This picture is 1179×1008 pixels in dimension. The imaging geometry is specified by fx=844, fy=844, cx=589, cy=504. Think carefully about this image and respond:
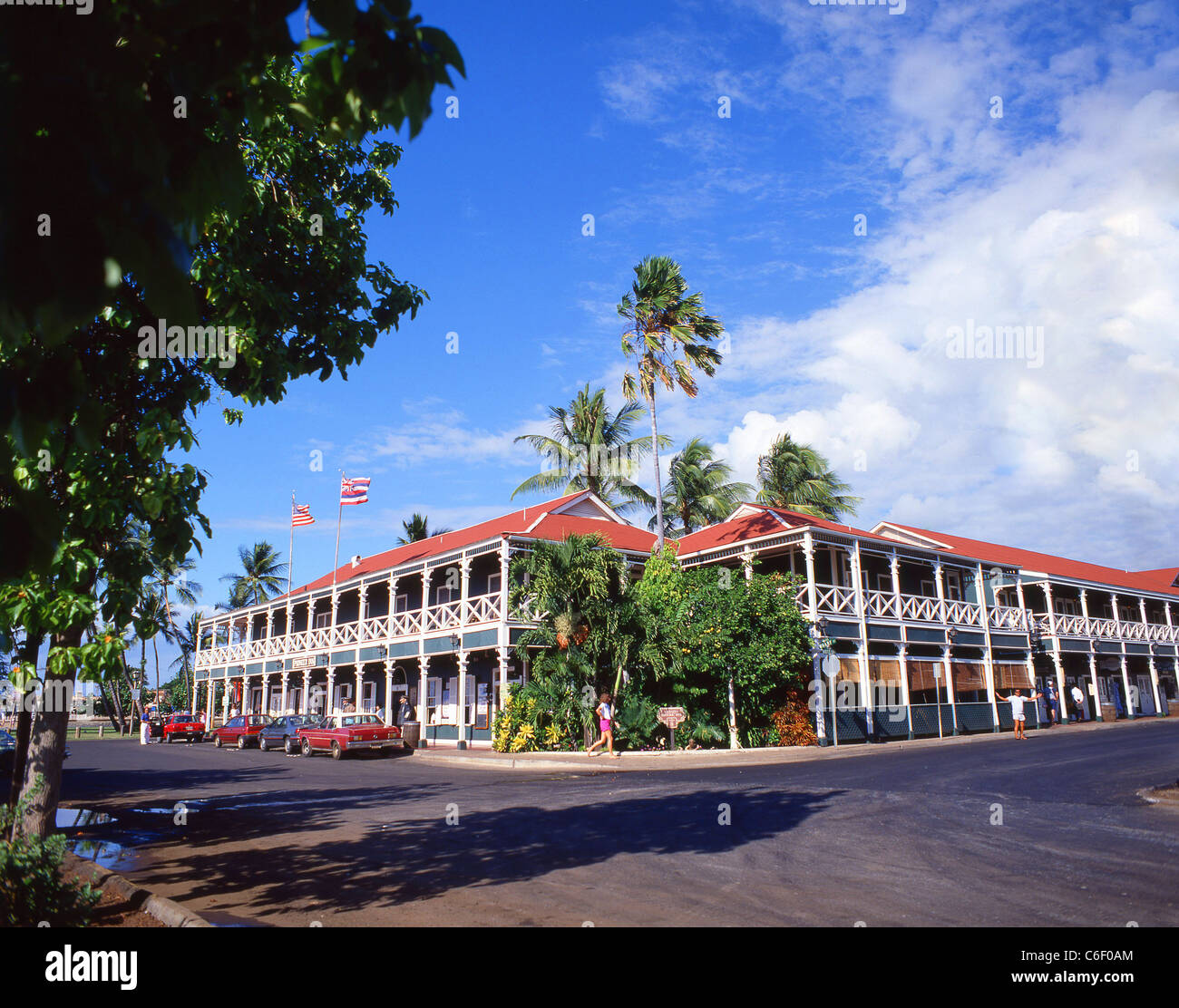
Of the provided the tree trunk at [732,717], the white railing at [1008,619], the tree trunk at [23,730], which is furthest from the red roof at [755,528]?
the tree trunk at [23,730]

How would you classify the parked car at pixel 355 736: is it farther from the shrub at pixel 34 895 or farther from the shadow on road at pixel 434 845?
the shrub at pixel 34 895

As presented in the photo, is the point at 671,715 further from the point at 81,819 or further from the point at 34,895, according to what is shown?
the point at 34,895

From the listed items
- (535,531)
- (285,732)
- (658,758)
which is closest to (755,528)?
(535,531)

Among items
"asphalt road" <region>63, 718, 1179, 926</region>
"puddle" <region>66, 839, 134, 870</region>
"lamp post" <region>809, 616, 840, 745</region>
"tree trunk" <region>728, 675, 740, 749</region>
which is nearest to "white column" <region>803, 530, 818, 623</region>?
"lamp post" <region>809, 616, 840, 745</region>

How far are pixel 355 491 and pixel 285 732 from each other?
10.1 metres

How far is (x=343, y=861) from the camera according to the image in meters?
8.74

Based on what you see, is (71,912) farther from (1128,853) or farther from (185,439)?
(1128,853)

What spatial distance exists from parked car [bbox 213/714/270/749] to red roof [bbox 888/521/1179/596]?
27234mm

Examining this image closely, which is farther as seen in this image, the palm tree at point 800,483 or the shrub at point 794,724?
the palm tree at point 800,483

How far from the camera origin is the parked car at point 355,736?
85.8 feet

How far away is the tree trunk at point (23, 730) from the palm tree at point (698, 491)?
35.6 m

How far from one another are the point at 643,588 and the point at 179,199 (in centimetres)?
2418
